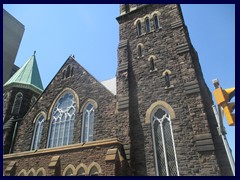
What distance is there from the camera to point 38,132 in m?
14.7

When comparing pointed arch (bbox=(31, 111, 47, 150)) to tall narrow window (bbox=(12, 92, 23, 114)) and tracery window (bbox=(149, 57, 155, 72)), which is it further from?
tracery window (bbox=(149, 57, 155, 72))

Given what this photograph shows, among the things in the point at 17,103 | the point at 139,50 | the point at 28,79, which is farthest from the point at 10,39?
the point at 28,79

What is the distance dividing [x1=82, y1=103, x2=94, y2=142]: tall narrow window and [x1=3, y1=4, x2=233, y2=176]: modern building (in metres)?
0.07

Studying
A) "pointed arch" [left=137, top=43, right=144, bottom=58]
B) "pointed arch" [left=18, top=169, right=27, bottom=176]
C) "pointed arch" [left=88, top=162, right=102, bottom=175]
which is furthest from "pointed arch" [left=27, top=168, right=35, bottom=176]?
"pointed arch" [left=137, top=43, right=144, bottom=58]

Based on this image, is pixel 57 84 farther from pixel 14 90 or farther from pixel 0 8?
pixel 0 8

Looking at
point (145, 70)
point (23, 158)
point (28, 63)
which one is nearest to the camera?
point (23, 158)

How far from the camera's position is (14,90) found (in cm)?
1894

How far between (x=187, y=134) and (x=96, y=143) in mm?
4536

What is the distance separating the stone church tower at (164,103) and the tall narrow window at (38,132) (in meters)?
6.56

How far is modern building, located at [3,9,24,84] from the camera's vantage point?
689 cm

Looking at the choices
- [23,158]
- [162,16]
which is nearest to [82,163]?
[23,158]

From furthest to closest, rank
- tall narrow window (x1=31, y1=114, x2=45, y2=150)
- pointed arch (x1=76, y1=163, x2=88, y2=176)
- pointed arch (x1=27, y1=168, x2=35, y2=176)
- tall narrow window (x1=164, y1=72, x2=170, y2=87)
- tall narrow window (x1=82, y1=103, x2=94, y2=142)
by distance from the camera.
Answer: tall narrow window (x1=31, y1=114, x2=45, y2=150)
tall narrow window (x1=82, y1=103, x2=94, y2=142)
tall narrow window (x1=164, y1=72, x2=170, y2=87)
pointed arch (x1=27, y1=168, x2=35, y2=176)
pointed arch (x1=76, y1=163, x2=88, y2=176)

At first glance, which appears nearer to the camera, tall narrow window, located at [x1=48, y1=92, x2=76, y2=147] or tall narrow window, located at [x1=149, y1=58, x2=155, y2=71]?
tall narrow window, located at [x1=149, y1=58, x2=155, y2=71]

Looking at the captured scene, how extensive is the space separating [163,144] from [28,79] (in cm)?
1592
